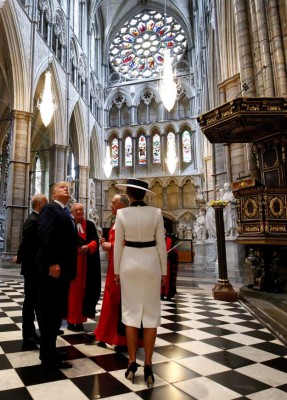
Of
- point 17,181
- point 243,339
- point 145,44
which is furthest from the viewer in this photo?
point 145,44

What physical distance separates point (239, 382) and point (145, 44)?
98.6ft

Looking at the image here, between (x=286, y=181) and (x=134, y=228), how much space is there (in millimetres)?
5646

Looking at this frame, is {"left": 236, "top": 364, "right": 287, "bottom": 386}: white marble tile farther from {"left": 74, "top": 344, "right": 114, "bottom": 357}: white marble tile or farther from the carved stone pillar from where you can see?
the carved stone pillar

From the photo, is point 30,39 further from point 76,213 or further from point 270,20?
point 76,213

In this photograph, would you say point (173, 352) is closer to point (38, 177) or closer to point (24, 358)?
point (24, 358)

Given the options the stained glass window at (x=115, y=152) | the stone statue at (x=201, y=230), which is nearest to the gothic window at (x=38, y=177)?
the stained glass window at (x=115, y=152)

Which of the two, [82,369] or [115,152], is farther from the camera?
[115,152]

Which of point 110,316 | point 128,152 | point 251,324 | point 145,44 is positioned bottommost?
point 251,324

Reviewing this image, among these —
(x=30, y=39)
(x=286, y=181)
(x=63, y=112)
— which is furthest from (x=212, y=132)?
(x=63, y=112)

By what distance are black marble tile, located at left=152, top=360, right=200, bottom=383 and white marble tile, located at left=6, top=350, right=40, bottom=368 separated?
1.01 meters

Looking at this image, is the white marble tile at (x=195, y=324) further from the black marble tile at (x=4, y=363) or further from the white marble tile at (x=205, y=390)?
the black marble tile at (x=4, y=363)

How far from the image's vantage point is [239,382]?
86.7 inches

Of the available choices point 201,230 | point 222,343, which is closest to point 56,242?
point 222,343

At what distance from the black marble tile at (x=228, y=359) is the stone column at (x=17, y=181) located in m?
12.0
